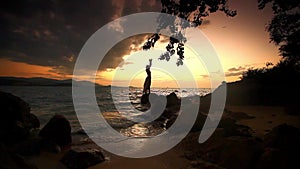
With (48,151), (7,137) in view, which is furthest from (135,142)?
(7,137)

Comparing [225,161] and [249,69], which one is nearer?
[225,161]

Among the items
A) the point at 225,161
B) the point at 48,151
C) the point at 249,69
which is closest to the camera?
the point at 225,161

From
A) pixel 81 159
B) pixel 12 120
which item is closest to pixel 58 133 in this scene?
pixel 12 120

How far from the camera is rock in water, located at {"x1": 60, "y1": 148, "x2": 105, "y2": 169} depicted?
7633 mm

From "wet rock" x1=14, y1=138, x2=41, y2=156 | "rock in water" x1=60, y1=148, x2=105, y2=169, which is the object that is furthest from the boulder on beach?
"rock in water" x1=60, y1=148, x2=105, y2=169

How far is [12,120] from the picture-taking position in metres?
12.5

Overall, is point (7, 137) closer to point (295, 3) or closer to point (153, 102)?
point (295, 3)

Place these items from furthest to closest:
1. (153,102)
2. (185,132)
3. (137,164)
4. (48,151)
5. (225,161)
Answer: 1. (153,102)
2. (185,132)
3. (48,151)
4. (137,164)
5. (225,161)

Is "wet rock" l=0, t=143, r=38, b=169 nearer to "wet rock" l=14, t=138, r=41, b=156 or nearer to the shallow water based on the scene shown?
"wet rock" l=14, t=138, r=41, b=156

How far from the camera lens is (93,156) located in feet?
26.7

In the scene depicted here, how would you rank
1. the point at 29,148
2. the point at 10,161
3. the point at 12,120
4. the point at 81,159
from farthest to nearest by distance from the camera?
the point at 12,120, the point at 29,148, the point at 81,159, the point at 10,161

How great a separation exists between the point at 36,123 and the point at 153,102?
12.7 m

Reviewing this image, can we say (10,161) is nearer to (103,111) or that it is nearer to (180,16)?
(180,16)

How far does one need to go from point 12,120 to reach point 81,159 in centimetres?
726
